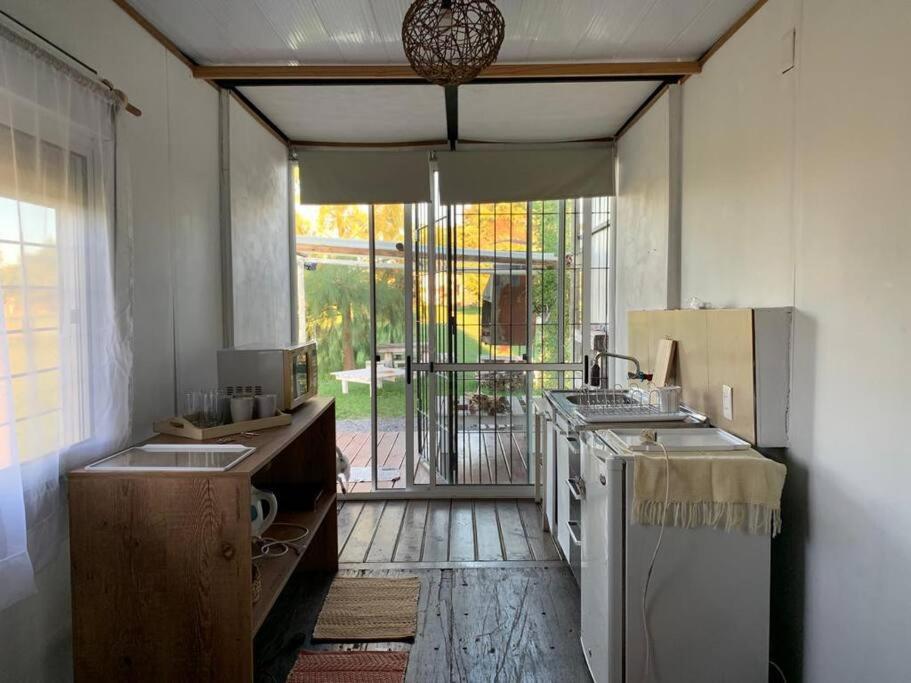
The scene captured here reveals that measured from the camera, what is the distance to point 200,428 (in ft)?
6.56

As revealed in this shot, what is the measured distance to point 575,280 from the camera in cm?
390

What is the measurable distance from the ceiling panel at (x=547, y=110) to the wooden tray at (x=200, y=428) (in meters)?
1.94

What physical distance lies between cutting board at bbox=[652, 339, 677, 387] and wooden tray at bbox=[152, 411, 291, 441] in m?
1.79

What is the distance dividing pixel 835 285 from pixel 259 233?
112 inches

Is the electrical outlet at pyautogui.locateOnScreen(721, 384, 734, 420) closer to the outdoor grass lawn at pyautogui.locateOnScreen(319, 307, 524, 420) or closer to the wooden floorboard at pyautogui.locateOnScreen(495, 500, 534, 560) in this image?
the wooden floorboard at pyautogui.locateOnScreen(495, 500, 534, 560)

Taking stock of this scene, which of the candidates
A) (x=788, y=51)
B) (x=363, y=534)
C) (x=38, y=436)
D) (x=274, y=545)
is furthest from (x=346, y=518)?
(x=788, y=51)

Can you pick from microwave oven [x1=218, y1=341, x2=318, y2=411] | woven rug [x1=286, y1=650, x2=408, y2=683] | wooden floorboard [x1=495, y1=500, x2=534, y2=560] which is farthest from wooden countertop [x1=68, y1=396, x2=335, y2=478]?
wooden floorboard [x1=495, y1=500, x2=534, y2=560]

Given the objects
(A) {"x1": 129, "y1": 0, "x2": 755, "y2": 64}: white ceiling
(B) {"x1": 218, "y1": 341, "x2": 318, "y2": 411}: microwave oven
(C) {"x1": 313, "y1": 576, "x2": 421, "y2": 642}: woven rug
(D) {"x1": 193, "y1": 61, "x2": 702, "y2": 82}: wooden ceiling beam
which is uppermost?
(A) {"x1": 129, "y1": 0, "x2": 755, "y2": 64}: white ceiling

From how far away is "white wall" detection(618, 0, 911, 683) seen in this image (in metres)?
1.42

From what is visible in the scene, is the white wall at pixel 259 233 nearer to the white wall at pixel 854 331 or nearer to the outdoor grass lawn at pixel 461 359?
the outdoor grass lawn at pixel 461 359

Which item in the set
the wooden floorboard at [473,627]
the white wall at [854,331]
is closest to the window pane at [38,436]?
the wooden floorboard at [473,627]

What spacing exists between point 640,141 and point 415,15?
2.03 metres

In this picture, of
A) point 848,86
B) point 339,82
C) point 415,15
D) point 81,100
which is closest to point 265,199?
point 339,82

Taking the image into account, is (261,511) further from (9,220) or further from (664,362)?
(664,362)
